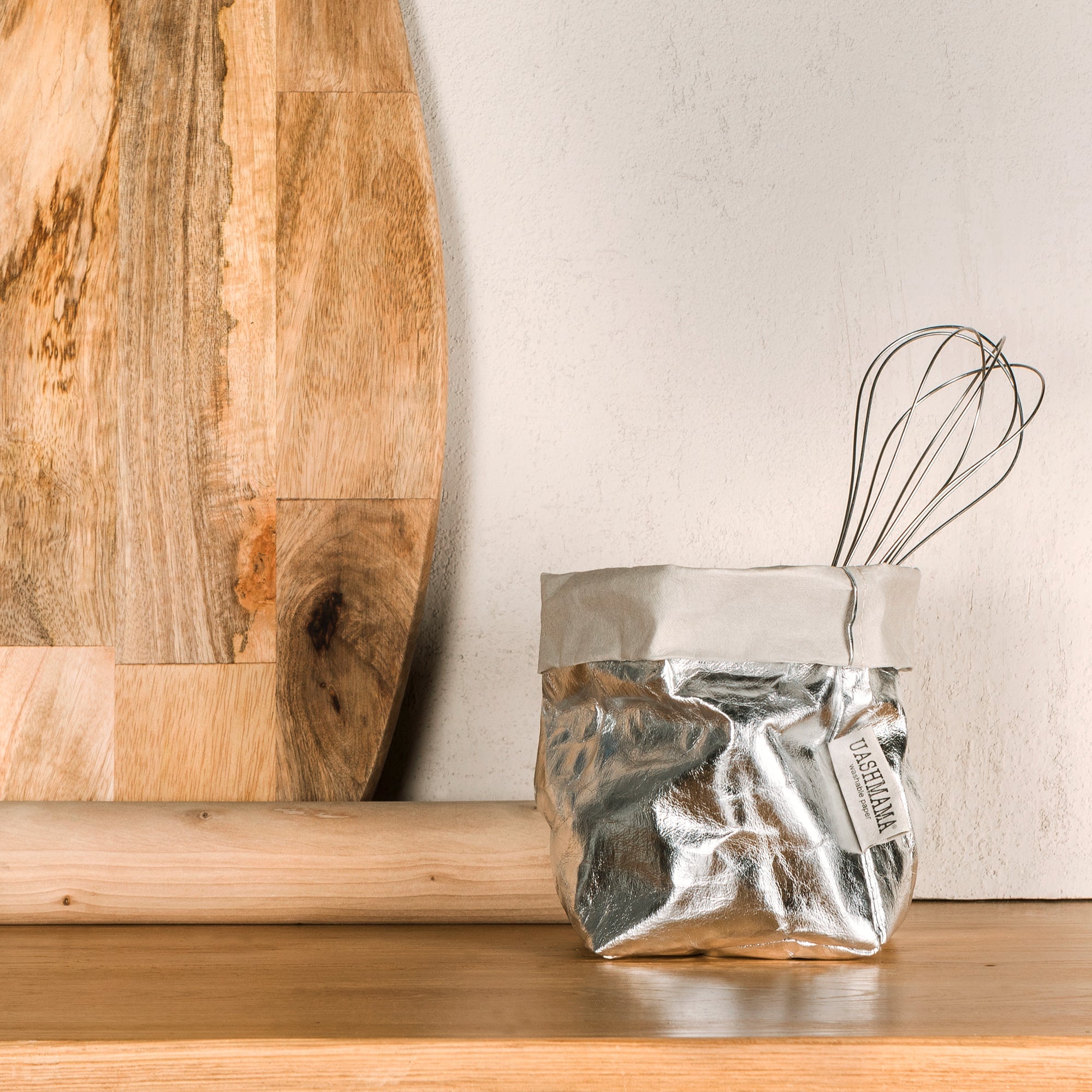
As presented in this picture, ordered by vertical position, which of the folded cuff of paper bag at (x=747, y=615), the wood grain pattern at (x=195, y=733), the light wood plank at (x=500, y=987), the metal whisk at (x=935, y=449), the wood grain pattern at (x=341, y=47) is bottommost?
the light wood plank at (x=500, y=987)

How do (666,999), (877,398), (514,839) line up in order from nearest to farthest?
1. (666,999)
2. (514,839)
3. (877,398)

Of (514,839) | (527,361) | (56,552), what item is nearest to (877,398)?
(527,361)

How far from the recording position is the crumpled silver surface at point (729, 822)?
48 cm

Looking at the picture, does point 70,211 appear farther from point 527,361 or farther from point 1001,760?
point 1001,760

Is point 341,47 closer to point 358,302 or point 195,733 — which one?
point 358,302

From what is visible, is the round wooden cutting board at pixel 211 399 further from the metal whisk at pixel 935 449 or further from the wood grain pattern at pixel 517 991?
the metal whisk at pixel 935 449

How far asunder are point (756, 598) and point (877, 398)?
0.28 meters

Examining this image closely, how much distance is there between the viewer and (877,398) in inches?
27.7

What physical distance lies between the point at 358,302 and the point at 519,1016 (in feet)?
1.55

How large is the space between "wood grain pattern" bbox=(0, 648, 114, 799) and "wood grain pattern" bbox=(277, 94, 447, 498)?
0.18 m

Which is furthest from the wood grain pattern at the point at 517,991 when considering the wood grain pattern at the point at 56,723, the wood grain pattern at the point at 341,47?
the wood grain pattern at the point at 341,47

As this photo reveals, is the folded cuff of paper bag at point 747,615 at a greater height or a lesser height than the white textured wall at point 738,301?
lesser

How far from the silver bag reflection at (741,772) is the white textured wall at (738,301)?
20cm

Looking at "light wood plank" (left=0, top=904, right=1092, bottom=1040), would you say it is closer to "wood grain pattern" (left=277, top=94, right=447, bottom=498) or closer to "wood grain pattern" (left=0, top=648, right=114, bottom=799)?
"wood grain pattern" (left=0, top=648, right=114, bottom=799)
